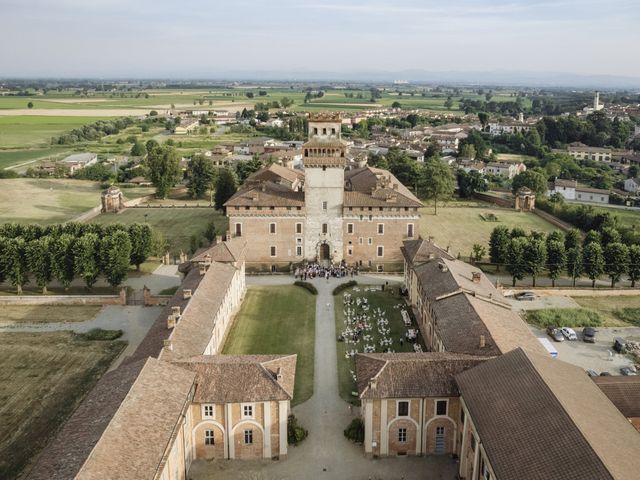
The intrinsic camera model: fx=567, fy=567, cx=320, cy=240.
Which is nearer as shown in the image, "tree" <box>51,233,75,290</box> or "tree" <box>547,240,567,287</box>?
"tree" <box>51,233,75,290</box>

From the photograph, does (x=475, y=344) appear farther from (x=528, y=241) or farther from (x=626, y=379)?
(x=528, y=241)

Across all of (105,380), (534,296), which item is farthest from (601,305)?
(105,380)

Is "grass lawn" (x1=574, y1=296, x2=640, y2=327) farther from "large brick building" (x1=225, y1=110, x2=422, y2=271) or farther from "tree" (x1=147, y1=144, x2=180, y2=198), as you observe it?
"tree" (x1=147, y1=144, x2=180, y2=198)

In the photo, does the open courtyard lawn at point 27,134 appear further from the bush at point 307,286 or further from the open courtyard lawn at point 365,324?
the open courtyard lawn at point 365,324

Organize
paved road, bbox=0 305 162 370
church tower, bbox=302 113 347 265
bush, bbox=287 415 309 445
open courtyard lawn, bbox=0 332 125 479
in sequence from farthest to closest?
1. church tower, bbox=302 113 347 265
2. paved road, bbox=0 305 162 370
3. bush, bbox=287 415 309 445
4. open courtyard lawn, bbox=0 332 125 479

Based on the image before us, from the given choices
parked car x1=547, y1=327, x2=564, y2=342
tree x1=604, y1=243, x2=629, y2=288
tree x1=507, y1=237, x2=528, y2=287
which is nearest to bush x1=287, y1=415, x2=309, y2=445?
parked car x1=547, y1=327, x2=564, y2=342
